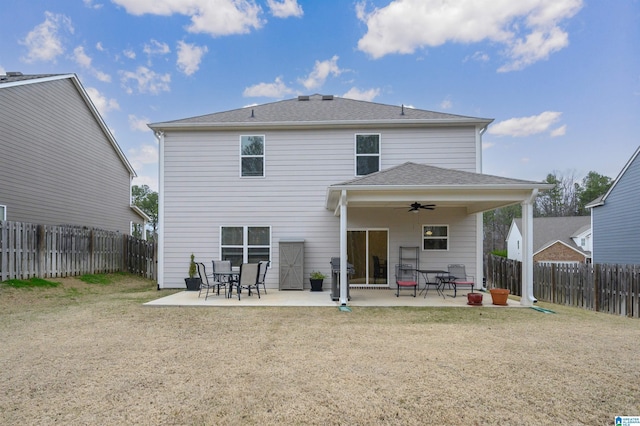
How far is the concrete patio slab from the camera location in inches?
321

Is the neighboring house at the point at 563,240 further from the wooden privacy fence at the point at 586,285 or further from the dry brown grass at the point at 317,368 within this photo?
the dry brown grass at the point at 317,368

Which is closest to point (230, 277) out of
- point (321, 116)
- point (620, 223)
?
point (321, 116)

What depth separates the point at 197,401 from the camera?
3.17 meters

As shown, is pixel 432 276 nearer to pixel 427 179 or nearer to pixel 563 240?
pixel 427 179

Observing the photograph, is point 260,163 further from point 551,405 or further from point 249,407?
point 551,405

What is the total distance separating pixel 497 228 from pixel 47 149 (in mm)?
40896

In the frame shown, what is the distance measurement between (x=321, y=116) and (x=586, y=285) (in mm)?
8442

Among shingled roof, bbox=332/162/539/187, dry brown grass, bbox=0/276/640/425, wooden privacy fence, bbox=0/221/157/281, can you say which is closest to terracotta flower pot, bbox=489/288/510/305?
dry brown grass, bbox=0/276/640/425

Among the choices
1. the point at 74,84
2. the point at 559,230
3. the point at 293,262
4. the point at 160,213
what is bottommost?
the point at 293,262

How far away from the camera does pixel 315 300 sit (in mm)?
8641

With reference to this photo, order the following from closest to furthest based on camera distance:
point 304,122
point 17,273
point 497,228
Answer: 1. point 17,273
2. point 304,122
3. point 497,228

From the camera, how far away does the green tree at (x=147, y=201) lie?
118 feet

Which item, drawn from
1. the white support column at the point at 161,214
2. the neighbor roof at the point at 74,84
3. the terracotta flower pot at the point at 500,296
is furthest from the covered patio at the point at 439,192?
the neighbor roof at the point at 74,84

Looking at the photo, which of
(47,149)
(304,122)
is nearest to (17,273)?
Result: (47,149)
